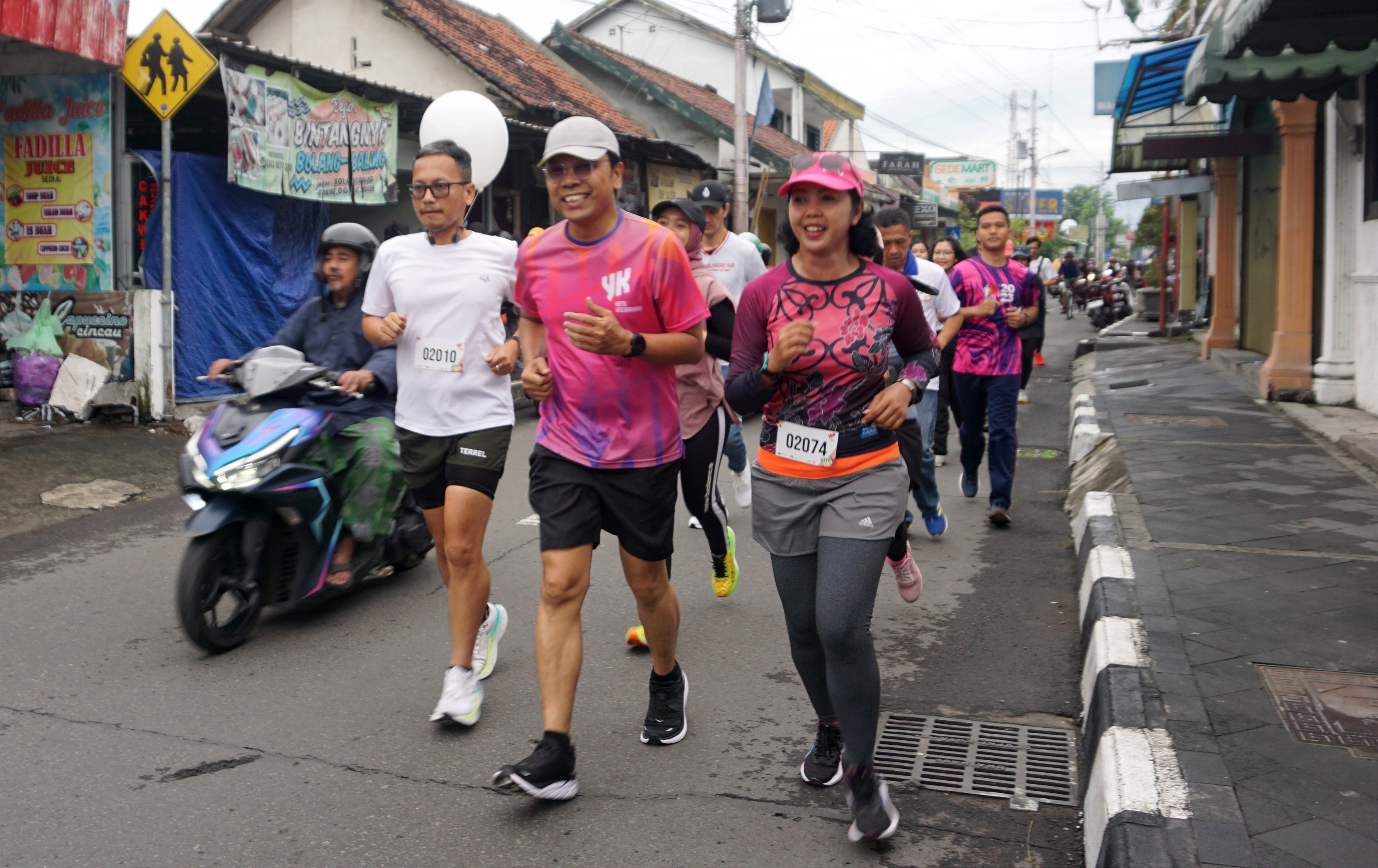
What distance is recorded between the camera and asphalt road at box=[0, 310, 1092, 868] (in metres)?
3.24

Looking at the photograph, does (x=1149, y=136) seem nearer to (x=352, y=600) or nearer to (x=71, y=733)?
(x=352, y=600)

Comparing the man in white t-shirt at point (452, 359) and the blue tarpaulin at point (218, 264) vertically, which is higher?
the blue tarpaulin at point (218, 264)

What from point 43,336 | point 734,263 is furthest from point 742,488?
point 43,336

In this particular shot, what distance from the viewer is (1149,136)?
14688 millimetres

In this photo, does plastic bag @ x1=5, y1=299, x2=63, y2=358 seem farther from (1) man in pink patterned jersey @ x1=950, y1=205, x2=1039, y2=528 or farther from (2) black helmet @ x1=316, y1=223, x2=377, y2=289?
(1) man in pink patterned jersey @ x1=950, y1=205, x2=1039, y2=528

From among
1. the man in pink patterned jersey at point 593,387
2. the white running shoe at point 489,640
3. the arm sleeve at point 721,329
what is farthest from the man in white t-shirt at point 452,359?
the arm sleeve at point 721,329

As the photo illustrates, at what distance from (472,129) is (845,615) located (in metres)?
3.31

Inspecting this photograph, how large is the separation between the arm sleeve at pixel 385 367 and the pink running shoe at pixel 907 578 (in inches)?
87.9

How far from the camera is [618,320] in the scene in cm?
354

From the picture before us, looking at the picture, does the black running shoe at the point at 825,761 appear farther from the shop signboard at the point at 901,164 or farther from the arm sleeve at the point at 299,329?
the shop signboard at the point at 901,164

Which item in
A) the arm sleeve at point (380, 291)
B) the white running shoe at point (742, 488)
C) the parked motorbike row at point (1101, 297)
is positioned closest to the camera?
the arm sleeve at point (380, 291)

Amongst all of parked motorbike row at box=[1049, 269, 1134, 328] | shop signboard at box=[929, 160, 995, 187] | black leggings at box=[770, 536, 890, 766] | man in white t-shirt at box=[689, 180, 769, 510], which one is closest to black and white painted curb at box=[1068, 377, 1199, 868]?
black leggings at box=[770, 536, 890, 766]

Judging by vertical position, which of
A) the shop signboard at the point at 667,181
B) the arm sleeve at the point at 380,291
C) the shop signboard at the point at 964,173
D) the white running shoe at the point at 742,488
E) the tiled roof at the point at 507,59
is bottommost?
the white running shoe at the point at 742,488

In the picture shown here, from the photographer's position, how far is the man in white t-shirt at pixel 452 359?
13.8 ft
